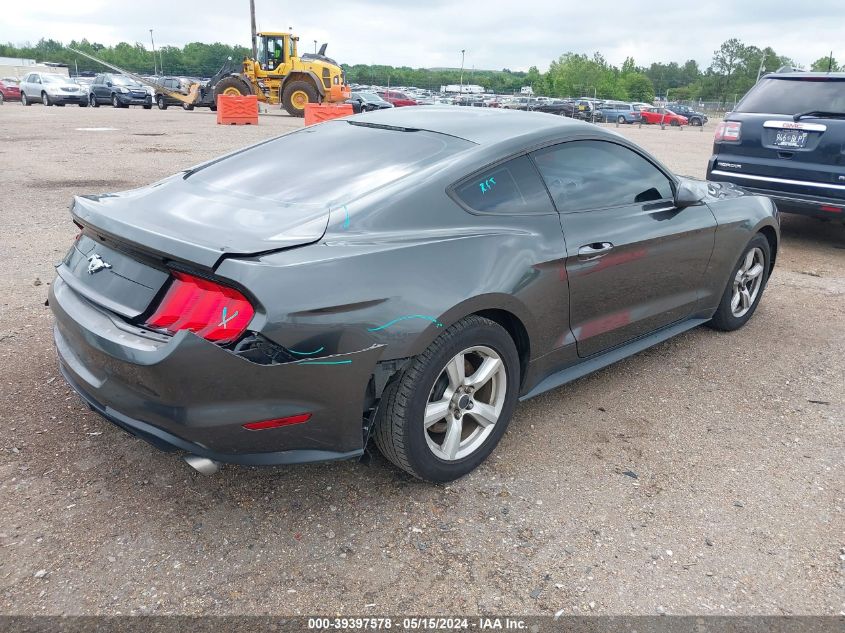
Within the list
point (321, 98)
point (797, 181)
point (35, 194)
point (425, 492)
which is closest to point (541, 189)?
point (425, 492)

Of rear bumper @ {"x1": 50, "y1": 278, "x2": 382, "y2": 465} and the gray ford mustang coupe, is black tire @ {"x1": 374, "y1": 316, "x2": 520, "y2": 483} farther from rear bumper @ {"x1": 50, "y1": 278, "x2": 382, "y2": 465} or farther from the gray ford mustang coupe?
rear bumper @ {"x1": 50, "y1": 278, "x2": 382, "y2": 465}

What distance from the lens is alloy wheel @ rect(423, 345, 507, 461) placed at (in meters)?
2.81

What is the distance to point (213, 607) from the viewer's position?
2266mm

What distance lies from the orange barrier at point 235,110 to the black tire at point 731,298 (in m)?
19.1

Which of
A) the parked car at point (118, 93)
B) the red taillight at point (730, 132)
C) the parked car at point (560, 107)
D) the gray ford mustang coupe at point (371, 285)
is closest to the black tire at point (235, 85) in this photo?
the parked car at point (118, 93)

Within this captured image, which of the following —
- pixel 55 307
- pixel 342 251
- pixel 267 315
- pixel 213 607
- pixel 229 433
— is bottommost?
pixel 213 607

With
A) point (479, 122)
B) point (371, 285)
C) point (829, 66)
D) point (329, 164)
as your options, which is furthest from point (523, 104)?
point (371, 285)

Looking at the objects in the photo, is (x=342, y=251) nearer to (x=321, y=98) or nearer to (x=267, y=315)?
(x=267, y=315)

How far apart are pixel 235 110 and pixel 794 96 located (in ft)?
57.9

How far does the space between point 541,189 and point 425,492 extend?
4.90ft

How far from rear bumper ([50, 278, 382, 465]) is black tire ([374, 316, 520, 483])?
145 millimetres

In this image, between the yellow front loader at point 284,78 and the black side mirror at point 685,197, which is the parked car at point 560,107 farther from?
the black side mirror at point 685,197

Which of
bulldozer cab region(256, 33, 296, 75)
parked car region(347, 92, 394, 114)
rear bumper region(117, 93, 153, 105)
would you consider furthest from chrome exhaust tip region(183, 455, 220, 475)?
rear bumper region(117, 93, 153, 105)

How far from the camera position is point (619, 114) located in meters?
37.7
